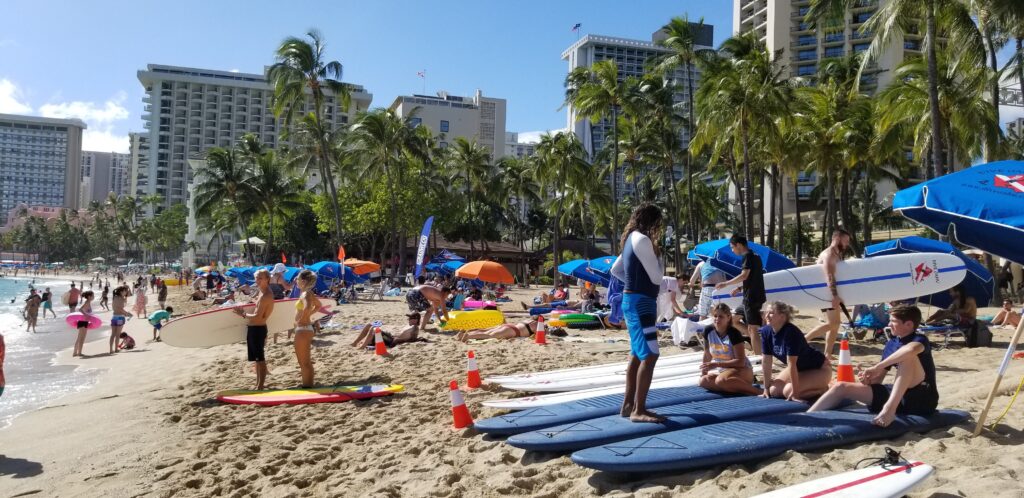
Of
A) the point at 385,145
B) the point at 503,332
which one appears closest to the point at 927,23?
the point at 503,332

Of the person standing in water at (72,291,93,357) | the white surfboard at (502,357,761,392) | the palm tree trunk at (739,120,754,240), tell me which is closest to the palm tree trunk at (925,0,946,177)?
the palm tree trunk at (739,120,754,240)

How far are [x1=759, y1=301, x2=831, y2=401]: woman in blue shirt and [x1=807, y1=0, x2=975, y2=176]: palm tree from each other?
12647mm

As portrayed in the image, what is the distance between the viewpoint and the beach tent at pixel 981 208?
4.11m

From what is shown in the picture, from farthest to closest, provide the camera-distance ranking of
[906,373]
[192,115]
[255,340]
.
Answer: [192,115]
[255,340]
[906,373]

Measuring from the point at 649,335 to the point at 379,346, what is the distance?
6657mm

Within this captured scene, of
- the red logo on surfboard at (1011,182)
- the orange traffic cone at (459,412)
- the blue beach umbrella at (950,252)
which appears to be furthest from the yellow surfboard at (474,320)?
the red logo on surfboard at (1011,182)

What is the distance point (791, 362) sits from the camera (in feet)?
16.5

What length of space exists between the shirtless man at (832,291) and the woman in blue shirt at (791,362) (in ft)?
6.37

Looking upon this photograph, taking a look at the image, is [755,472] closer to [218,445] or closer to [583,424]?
[583,424]

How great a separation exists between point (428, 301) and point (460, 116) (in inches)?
3090

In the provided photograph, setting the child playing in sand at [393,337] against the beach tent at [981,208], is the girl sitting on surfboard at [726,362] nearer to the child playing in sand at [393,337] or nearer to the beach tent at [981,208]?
the beach tent at [981,208]

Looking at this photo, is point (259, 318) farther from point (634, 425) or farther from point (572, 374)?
point (634, 425)

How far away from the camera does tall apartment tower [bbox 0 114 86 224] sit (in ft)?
542

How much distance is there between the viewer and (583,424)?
14.9 ft
